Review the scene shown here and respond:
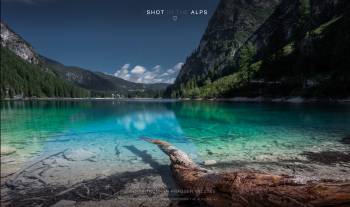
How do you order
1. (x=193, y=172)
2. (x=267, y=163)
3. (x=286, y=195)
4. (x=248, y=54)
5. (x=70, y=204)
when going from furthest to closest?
(x=248, y=54) → (x=267, y=163) → (x=193, y=172) → (x=70, y=204) → (x=286, y=195)

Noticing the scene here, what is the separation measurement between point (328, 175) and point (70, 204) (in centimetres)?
1039

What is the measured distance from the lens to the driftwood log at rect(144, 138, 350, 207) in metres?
6.39

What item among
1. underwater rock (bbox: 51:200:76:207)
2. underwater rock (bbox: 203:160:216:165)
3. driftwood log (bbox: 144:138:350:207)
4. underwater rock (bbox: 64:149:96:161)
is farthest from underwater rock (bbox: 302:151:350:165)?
underwater rock (bbox: 64:149:96:161)

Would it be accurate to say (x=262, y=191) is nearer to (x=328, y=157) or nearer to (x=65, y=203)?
(x=65, y=203)

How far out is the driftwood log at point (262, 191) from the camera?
639 centimetres

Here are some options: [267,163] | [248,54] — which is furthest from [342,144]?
[248,54]

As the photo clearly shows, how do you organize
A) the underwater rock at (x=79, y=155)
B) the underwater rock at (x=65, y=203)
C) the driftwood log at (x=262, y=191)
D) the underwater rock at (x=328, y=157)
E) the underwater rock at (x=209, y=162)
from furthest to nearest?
the underwater rock at (x=79, y=155)
the underwater rock at (x=209, y=162)
the underwater rock at (x=328, y=157)
the underwater rock at (x=65, y=203)
the driftwood log at (x=262, y=191)

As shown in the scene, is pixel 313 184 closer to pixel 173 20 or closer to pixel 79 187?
pixel 79 187

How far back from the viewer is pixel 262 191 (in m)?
7.35

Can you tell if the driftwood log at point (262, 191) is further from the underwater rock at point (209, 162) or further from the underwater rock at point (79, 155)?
the underwater rock at point (79, 155)

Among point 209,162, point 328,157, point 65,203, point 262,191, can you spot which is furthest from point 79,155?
point 328,157

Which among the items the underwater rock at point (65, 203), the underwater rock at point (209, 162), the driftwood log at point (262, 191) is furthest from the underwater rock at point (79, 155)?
the driftwood log at point (262, 191)

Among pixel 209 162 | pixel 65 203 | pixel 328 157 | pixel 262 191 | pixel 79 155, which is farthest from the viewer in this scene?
pixel 79 155

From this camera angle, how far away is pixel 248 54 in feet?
554
